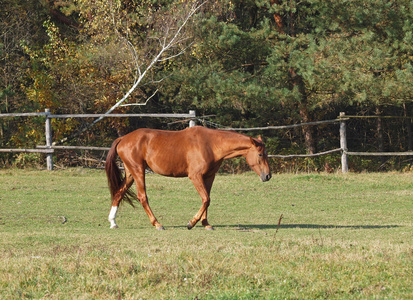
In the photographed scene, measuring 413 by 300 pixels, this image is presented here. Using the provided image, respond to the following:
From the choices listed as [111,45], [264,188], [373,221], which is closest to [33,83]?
[111,45]

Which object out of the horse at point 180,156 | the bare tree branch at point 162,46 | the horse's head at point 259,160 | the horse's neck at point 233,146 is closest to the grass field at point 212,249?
the horse at point 180,156

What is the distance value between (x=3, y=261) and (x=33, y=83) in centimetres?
1750

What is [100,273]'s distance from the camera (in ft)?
23.2

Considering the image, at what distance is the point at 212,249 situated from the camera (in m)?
8.30

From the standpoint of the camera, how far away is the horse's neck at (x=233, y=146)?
11156mm

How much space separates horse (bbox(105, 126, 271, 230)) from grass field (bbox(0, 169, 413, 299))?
67 cm

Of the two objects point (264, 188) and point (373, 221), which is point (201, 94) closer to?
point (264, 188)

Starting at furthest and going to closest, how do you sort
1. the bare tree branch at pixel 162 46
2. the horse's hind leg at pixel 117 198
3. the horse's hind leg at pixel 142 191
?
1. the bare tree branch at pixel 162 46
2. the horse's hind leg at pixel 117 198
3. the horse's hind leg at pixel 142 191

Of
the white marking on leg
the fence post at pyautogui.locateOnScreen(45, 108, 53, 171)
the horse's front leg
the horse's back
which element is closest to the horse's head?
the horse's back

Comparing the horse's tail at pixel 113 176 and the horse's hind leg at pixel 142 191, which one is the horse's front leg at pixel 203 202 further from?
the horse's tail at pixel 113 176

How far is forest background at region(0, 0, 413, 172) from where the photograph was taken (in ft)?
66.2

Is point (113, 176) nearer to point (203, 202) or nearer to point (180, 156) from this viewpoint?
point (180, 156)

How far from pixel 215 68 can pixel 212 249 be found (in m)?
14.8

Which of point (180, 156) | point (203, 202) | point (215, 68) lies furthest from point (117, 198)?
point (215, 68)
